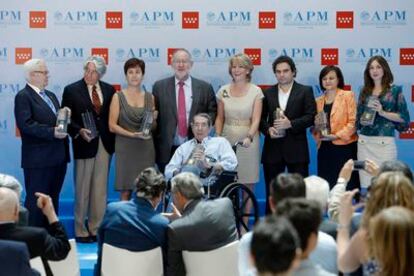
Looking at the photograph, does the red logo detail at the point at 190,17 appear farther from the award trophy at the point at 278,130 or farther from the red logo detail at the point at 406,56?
the red logo detail at the point at 406,56

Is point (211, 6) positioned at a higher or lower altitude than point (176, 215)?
higher

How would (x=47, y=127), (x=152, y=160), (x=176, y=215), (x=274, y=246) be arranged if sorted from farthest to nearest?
(x=152, y=160)
(x=47, y=127)
(x=176, y=215)
(x=274, y=246)

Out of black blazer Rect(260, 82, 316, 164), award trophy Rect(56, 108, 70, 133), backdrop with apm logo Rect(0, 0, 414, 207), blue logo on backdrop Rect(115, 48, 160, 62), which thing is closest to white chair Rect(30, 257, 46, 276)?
award trophy Rect(56, 108, 70, 133)

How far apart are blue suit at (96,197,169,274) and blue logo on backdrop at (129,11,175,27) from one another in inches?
135

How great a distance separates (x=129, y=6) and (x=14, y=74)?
131 cm

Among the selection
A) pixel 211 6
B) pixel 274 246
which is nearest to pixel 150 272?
pixel 274 246

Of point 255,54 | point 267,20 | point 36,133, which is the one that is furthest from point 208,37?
point 36,133

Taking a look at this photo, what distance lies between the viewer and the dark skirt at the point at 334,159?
6844mm

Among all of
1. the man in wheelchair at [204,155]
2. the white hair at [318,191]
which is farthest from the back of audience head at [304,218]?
the man in wheelchair at [204,155]

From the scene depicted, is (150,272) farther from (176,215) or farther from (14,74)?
(14,74)

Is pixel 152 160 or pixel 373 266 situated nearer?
pixel 373 266

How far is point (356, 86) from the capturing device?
770 cm

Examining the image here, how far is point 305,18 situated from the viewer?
25.2 ft

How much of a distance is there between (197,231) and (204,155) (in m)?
1.86
